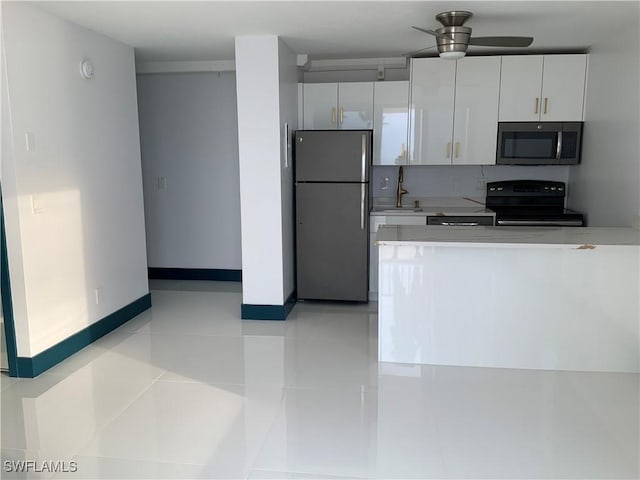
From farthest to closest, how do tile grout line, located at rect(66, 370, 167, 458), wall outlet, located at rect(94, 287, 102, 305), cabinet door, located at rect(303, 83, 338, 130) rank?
cabinet door, located at rect(303, 83, 338, 130) < wall outlet, located at rect(94, 287, 102, 305) < tile grout line, located at rect(66, 370, 167, 458)

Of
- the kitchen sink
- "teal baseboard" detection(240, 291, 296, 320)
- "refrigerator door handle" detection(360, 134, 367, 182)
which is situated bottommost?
"teal baseboard" detection(240, 291, 296, 320)

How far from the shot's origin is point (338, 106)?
17.4ft

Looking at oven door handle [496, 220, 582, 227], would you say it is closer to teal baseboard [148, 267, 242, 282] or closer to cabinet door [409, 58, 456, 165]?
cabinet door [409, 58, 456, 165]

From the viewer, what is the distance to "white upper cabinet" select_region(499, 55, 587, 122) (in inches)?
192

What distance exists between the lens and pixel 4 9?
318 cm

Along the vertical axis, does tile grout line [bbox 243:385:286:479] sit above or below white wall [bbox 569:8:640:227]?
below

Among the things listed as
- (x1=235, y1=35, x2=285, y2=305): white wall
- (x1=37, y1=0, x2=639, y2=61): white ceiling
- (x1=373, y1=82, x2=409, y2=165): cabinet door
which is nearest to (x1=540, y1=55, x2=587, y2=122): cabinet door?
(x1=37, y1=0, x2=639, y2=61): white ceiling

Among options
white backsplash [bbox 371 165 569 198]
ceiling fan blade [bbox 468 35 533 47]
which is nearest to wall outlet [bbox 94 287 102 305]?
white backsplash [bbox 371 165 569 198]

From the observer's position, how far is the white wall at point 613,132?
155 inches

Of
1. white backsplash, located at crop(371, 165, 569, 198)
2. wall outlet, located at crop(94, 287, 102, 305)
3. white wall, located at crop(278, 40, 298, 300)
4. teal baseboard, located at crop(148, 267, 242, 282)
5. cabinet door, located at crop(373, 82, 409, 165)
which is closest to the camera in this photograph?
wall outlet, located at crop(94, 287, 102, 305)

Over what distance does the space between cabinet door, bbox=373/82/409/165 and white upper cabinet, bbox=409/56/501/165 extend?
7 cm

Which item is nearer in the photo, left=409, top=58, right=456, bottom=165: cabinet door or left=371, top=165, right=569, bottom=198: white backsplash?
left=409, top=58, right=456, bottom=165: cabinet door

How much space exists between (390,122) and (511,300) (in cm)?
231

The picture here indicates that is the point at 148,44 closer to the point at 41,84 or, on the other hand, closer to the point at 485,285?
the point at 41,84
